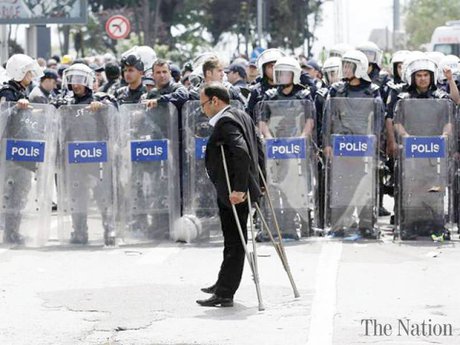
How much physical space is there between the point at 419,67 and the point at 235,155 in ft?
15.4

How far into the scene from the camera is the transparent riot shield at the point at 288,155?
48.9 ft

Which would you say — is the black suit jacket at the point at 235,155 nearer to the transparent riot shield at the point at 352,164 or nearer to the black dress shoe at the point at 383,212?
the transparent riot shield at the point at 352,164

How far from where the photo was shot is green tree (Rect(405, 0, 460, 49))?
8612 centimetres

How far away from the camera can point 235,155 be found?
Result: 10594mm

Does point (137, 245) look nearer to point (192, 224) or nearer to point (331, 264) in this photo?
point (192, 224)

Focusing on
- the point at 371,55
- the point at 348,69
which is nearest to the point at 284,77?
the point at 348,69

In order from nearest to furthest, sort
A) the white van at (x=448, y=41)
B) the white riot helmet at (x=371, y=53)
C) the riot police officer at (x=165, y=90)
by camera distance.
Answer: the riot police officer at (x=165, y=90)
the white riot helmet at (x=371, y=53)
the white van at (x=448, y=41)

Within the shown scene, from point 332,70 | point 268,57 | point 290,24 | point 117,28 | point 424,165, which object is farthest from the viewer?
point 290,24

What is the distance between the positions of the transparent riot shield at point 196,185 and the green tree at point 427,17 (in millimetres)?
70720

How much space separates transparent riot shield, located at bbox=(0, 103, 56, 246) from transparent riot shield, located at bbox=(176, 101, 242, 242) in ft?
4.87

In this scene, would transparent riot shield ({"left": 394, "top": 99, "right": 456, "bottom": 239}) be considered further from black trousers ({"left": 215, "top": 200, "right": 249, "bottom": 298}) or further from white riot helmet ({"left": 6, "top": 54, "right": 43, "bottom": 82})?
black trousers ({"left": 215, "top": 200, "right": 249, "bottom": 298})

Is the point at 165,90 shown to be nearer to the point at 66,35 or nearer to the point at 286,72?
the point at 286,72

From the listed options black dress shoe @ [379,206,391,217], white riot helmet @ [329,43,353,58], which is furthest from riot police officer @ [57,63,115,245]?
white riot helmet @ [329,43,353,58]

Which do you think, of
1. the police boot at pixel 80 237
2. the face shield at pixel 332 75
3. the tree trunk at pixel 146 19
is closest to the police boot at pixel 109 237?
the police boot at pixel 80 237
